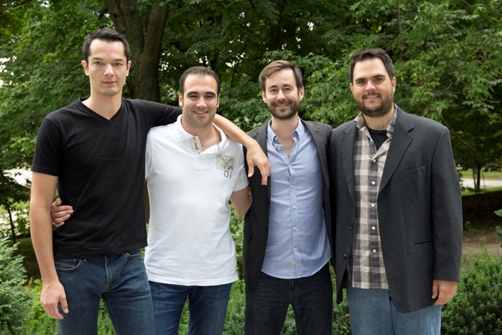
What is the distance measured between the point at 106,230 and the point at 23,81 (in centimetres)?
1077

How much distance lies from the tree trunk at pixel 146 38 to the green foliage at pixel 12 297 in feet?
22.0

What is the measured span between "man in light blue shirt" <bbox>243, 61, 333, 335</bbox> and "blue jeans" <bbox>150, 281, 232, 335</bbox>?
273 mm

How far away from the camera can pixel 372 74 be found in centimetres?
323

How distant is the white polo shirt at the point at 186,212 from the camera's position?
3.26 meters

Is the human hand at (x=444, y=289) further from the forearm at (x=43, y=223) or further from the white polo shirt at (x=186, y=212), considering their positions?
the forearm at (x=43, y=223)

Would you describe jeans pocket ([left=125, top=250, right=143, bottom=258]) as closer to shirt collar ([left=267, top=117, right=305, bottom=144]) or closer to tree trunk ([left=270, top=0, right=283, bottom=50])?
shirt collar ([left=267, top=117, right=305, bottom=144])

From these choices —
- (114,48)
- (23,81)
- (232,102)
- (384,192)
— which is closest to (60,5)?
(23,81)

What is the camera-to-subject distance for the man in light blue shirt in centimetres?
347

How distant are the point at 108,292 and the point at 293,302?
1.23 m

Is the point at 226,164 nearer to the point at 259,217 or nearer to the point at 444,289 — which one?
the point at 259,217

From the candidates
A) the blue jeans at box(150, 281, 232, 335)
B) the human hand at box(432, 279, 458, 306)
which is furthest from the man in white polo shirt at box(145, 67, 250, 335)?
the human hand at box(432, 279, 458, 306)

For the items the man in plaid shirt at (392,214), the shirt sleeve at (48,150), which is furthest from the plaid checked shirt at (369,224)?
the shirt sleeve at (48,150)

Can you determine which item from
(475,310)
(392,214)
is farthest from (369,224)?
(475,310)

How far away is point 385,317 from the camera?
128 inches
